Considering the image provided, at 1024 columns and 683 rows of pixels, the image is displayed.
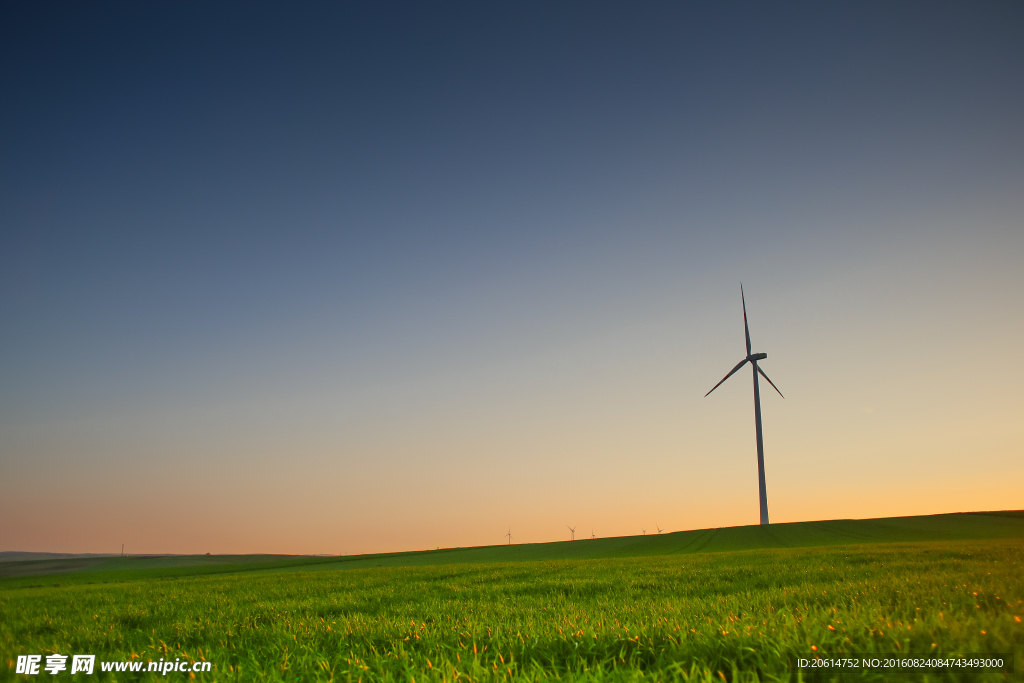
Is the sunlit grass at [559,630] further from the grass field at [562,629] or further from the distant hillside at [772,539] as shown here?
the distant hillside at [772,539]

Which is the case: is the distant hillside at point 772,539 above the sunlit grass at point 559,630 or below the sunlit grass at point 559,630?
below

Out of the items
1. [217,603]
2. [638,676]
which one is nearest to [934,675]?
[638,676]

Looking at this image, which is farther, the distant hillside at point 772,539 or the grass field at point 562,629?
A: the distant hillside at point 772,539

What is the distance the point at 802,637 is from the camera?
4.17 metres

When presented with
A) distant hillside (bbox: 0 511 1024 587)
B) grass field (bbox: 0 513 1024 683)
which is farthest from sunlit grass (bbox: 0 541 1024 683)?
distant hillside (bbox: 0 511 1024 587)

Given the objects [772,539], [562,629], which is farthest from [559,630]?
[772,539]

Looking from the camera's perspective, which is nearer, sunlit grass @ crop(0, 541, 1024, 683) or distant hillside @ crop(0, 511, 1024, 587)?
sunlit grass @ crop(0, 541, 1024, 683)

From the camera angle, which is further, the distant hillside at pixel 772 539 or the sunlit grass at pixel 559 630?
the distant hillside at pixel 772 539

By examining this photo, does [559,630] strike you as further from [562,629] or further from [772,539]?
[772,539]

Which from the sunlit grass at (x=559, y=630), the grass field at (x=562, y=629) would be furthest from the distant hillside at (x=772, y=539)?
the sunlit grass at (x=559, y=630)

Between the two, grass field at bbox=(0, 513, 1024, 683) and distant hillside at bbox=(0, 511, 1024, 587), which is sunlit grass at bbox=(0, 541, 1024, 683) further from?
distant hillside at bbox=(0, 511, 1024, 587)

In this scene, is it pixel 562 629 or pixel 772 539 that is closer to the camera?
pixel 562 629

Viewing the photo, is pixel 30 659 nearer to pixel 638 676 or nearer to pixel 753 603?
pixel 638 676

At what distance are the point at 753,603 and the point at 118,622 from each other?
10254 mm
